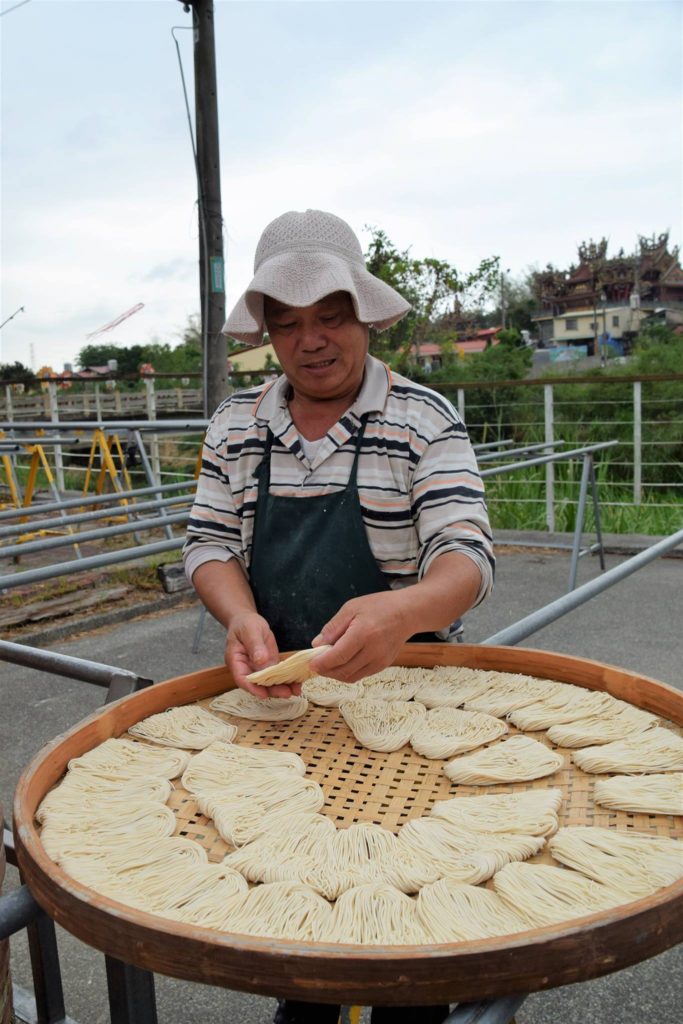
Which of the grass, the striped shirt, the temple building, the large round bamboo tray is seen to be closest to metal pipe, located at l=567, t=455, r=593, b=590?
the grass

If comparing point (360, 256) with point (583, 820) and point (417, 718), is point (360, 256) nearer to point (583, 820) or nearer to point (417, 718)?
point (417, 718)

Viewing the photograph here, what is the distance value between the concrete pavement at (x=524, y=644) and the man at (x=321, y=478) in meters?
0.74

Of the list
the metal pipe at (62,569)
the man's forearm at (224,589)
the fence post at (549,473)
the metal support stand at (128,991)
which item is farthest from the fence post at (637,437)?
the metal support stand at (128,991)

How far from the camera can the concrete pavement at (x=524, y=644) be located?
1842 millimetres

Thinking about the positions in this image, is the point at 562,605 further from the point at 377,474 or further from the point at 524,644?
the point at 524,644

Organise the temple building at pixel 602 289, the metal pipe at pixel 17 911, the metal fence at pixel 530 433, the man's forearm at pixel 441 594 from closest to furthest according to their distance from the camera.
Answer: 1. the metal pipe at pixel 17 911
2. the man's forearm at pixel 441 594
3. the metal fence at pixel 530 433
4. the temple building at pixel 602 289

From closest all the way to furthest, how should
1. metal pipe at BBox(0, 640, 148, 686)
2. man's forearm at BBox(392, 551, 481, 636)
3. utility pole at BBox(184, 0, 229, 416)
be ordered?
man's forearm at BBox(392, 551, 481, 636)
metal pipe at BBox(0, 640, 148, 686)
utility pole at BBox(184, 0, 229, 416)

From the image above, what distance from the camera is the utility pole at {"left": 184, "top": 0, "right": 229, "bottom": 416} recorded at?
5750 mm

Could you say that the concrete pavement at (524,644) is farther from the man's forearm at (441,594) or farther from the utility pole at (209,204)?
the utility pole at (209,204)

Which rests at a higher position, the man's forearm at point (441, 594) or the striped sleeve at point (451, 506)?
the striped sleeve at point (451, 506)

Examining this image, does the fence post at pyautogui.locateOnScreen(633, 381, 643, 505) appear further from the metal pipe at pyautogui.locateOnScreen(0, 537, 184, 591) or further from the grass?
the metal pipe at pyautogui.locateOnScreen(0, 537, 184, 591)

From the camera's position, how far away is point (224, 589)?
58.1 inches

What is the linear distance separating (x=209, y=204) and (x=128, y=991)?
226 inches

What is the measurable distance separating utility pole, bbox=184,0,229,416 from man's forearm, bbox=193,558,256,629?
4.58 meters
